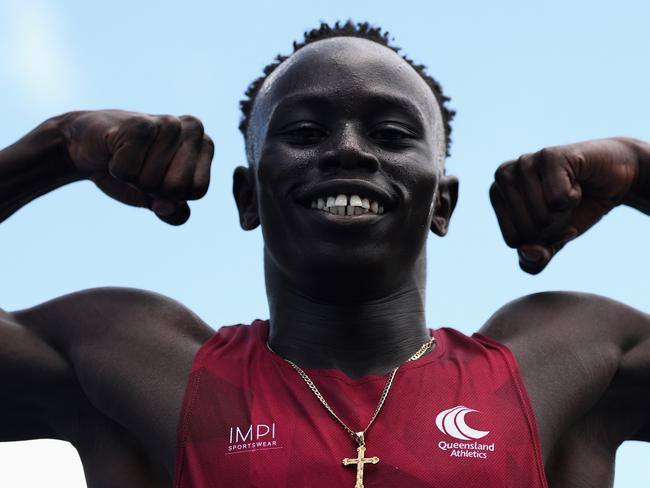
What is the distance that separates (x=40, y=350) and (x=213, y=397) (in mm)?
755

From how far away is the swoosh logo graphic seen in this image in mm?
4359

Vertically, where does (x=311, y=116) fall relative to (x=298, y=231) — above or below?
above

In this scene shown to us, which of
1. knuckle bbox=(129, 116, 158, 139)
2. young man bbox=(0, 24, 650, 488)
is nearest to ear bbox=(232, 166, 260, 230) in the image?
young man bbox=(0, 24, 650, 488)

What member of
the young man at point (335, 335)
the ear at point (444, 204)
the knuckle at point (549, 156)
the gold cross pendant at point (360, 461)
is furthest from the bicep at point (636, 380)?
the gold cross pendant at point (360, 461)

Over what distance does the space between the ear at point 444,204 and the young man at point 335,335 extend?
2cm

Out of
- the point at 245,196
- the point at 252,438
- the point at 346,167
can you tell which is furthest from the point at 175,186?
the point at 252,438

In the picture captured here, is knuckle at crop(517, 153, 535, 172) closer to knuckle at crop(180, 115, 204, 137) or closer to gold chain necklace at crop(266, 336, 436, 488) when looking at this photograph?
gold chain necklace at crop(266, 336, 436, 488)

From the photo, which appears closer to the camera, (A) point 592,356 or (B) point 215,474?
(B) point 215,474

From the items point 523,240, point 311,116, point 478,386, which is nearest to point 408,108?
point 311,116

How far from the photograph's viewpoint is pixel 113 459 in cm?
482

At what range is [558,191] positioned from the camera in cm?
481

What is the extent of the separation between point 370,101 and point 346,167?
30 cm

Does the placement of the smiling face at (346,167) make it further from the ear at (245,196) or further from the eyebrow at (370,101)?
the ear at (245,196)

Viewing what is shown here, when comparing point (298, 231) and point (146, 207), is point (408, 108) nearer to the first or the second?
point (298, 231)
